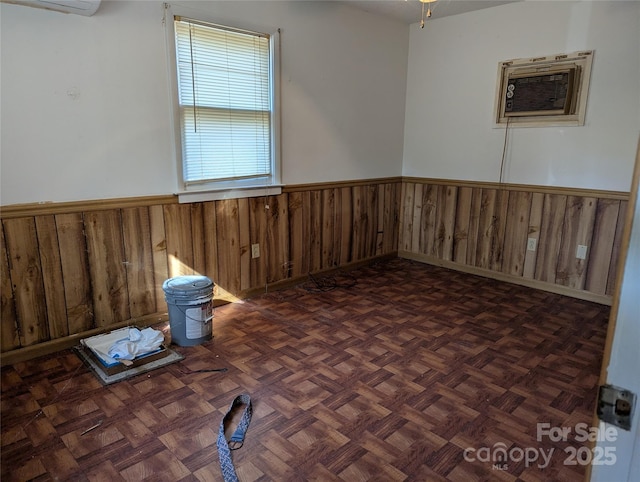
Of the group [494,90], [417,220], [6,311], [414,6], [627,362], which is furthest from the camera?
[417,220]

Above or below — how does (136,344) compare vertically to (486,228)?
below

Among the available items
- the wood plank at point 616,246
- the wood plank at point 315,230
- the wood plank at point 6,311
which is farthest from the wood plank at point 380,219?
the wood plank at point 6,311

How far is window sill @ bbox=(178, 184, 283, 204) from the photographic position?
289 centimetres

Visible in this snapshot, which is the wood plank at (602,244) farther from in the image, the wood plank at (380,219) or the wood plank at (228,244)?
the wood plank at (228,244)

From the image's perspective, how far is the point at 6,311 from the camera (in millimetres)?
2307

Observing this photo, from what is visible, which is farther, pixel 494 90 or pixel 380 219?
pixel 380 219

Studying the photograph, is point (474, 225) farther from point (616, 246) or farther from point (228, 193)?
point (228, 193)

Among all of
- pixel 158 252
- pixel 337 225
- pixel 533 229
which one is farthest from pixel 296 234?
pixel 533 229

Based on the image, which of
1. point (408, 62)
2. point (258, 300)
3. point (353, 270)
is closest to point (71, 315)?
point (258, 300)

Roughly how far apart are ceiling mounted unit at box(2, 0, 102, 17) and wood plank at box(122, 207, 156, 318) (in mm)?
1089

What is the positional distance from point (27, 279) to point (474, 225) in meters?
3.53

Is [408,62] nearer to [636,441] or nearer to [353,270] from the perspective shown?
[353,270]

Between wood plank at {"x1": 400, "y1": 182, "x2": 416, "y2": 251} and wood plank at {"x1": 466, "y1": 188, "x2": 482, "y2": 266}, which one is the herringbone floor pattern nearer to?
wood plank at {"x1": 466, "y1": 188, "x2": 482, "y2": 266}

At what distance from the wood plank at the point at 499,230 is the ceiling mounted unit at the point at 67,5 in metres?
3.32
